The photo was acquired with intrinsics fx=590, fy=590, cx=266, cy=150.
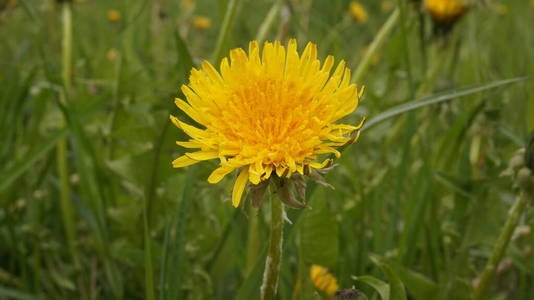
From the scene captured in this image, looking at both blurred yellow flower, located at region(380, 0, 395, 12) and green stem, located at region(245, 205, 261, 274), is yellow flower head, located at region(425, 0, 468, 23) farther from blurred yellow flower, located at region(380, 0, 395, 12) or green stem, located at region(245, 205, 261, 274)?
blurred yellow flower, located at region(380, 0, 395, 12)

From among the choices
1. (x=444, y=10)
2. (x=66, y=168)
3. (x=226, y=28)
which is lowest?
(x=66, y=168)

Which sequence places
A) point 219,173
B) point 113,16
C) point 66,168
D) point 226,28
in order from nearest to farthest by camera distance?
point 219,173 → point 226,28 → point 66,168 → point 113,16

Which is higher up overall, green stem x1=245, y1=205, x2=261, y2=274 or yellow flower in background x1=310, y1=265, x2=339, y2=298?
green stem x1=245, y1=205, x2=261, y2=274

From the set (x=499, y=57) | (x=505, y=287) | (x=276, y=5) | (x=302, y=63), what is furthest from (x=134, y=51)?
(x=499, y=57)

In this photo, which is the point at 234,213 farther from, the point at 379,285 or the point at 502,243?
the point at 502,243

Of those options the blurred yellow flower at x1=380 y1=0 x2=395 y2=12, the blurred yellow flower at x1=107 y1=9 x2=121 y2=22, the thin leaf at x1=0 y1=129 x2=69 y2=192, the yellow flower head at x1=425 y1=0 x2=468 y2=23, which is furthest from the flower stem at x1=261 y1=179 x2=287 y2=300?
the blurred yellow flower at x1=380 y1=0 x2=395 y2=12

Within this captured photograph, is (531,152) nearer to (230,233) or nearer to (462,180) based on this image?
(462,180)

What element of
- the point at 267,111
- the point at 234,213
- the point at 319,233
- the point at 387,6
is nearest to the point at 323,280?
the point at 319,233
